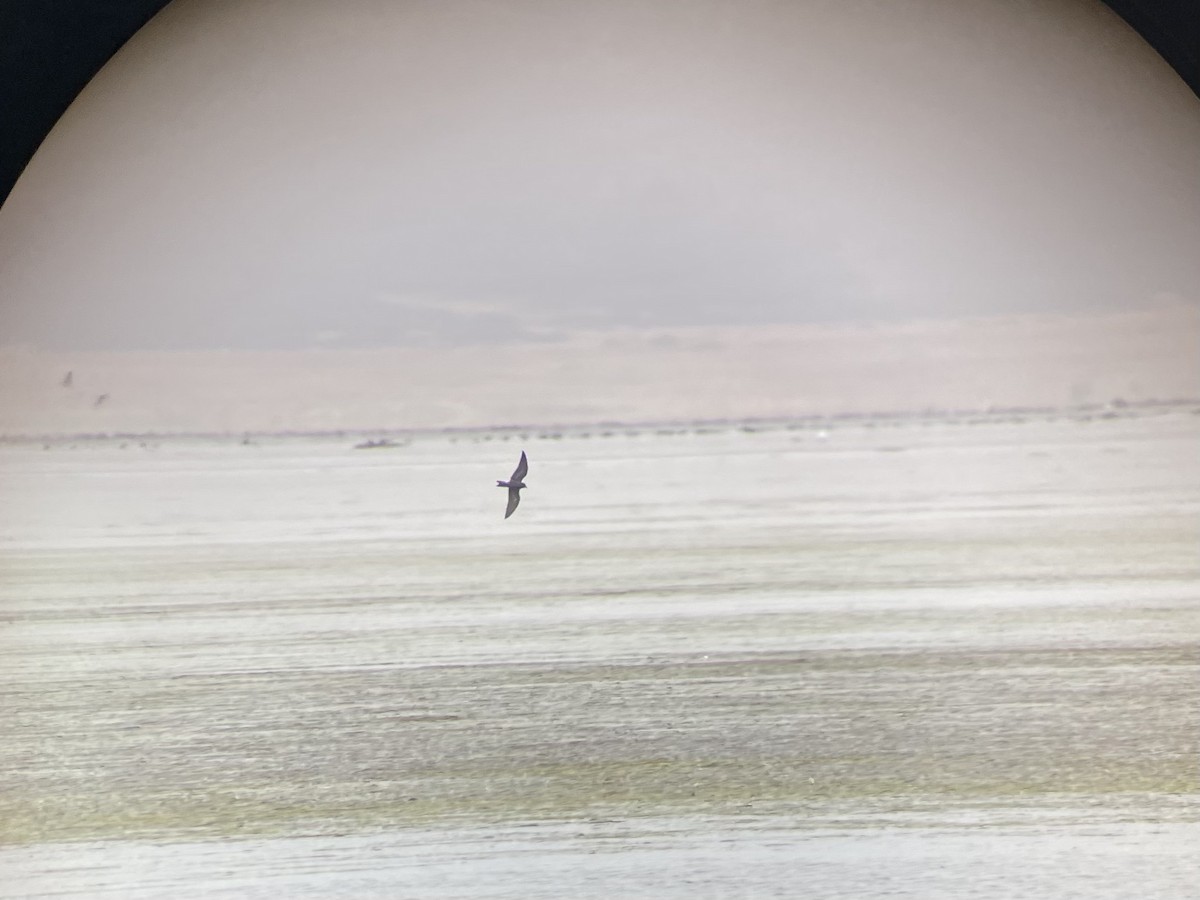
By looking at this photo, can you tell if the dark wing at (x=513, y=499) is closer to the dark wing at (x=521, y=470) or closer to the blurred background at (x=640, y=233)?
the dark wing at (x=521, y=470)

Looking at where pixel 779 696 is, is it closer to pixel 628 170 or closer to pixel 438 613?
pixel 438 613

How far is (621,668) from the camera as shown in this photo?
122 cm

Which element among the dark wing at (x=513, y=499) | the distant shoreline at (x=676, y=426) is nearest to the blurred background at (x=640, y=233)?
the distant shoreline at (x=676, y=426)

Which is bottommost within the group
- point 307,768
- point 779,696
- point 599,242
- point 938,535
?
point 307,768

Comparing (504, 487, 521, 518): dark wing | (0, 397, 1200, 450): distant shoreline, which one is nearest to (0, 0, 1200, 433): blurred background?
(0, 397, 1200, 450): distant shoreline

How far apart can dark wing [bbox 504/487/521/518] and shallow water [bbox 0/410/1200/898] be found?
30mm

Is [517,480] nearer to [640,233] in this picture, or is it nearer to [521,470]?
[521,470]

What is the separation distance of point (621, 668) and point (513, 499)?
37 centimetres

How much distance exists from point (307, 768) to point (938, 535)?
4.08 ft

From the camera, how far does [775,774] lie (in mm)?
1204

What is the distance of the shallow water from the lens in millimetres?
1198

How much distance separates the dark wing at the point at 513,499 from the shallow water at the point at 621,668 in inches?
1.2

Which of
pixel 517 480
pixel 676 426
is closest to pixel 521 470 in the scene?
pixel 517 480

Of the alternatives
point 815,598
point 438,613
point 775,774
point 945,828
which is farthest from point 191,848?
point 945,828
